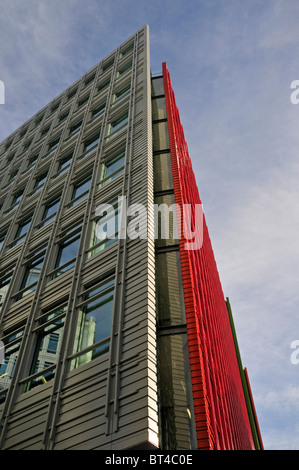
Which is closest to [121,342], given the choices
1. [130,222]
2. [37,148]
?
[130,222]

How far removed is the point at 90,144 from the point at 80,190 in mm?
4952

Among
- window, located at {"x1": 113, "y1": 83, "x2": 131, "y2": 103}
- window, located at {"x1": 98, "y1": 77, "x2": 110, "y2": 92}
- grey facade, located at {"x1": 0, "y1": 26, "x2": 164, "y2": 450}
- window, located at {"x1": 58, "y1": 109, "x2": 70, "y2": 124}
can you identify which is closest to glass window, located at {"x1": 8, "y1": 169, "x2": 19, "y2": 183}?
grey facade, located at {"x1": 0, "y1": 26, "x2": 164, "y2": 450}

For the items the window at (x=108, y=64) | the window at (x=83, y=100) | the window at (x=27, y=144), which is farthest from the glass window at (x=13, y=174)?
the window at (x=108, y=64)

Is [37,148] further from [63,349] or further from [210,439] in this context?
[210,439]

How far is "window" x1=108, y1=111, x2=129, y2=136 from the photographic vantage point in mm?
21286

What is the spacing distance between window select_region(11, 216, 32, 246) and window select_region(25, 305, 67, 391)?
7.26 meters

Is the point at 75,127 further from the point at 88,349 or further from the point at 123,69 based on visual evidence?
the point at 88,349

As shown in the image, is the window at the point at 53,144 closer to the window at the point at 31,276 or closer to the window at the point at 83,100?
the window at the point at 83,100

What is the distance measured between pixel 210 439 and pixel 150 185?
9069mm

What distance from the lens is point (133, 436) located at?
319 inches

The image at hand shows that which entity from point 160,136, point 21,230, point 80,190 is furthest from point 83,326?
point 160,136

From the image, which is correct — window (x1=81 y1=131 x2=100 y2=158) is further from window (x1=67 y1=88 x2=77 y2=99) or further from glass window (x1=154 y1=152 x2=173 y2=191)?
window (x1=67 y1=88 x2=77 y2=99)

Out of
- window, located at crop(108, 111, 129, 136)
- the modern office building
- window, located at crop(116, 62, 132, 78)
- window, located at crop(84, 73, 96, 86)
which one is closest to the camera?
Answer: the modern office building
